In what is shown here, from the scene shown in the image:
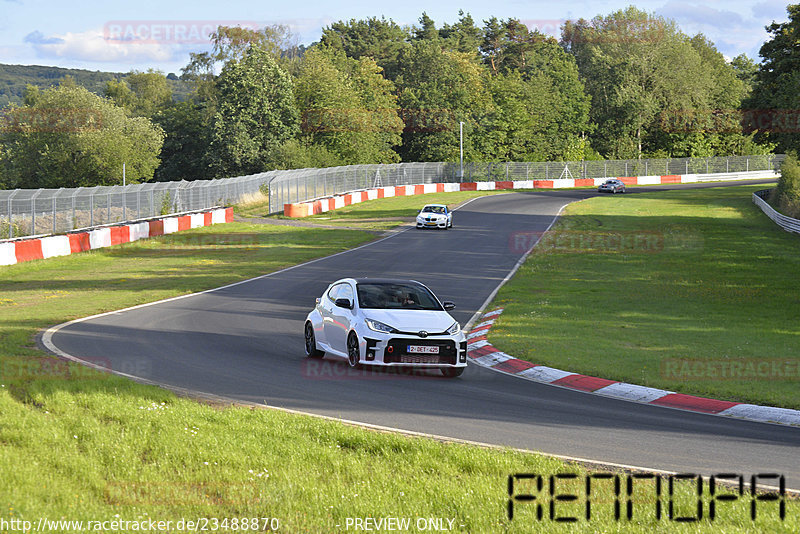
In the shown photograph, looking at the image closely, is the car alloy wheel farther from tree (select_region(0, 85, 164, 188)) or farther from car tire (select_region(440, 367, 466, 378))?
tree (select_region(0, 85, 164, 188))

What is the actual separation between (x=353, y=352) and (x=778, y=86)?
52834 millimetres

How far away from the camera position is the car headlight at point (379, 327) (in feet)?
46.7

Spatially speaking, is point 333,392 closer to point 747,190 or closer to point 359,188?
point 359,188

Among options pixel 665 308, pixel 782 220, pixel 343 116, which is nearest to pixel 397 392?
pixel 665 308

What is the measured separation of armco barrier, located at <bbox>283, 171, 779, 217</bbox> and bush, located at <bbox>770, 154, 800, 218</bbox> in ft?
99.3

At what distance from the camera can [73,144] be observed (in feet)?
317

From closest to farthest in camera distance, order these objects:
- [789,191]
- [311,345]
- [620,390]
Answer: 1. [620,390]
2. [311,345]
3. [789,191]

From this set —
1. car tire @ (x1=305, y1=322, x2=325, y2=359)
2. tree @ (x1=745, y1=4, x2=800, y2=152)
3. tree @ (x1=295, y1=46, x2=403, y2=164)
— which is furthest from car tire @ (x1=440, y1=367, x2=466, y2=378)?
tree @ (x1=295, y1=46, x2=403, y2=164)

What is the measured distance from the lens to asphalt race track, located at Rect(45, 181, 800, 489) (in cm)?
944

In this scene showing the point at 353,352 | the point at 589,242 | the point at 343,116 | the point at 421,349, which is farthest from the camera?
the point at 343,116

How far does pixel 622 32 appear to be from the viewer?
4862 inches

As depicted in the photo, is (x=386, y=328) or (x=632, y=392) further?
(x=386, y=328)

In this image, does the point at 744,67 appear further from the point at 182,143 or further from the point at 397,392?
the point at 397,392

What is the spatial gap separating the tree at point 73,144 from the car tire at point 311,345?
280ft
